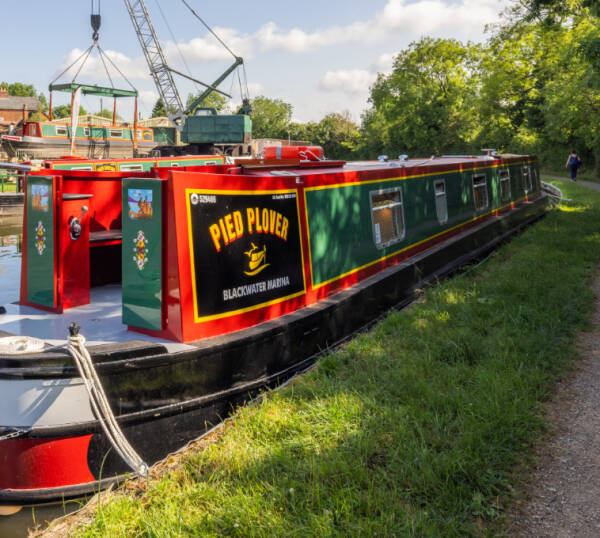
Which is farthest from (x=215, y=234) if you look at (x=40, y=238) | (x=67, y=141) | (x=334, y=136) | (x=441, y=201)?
(x=334, y=136)

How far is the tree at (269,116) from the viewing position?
7538 centimetres

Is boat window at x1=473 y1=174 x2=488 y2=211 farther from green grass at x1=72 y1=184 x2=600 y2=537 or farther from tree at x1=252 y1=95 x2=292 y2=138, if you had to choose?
tree at x1=252 y1=95 x2=292 y2=138

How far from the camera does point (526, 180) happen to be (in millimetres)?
13336

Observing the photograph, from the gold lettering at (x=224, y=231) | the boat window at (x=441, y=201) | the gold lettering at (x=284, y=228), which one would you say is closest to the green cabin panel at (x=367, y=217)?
the boat window at (x=441, y=201)

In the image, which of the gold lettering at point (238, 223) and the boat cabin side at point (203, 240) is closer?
the boat cabin side at point (203, 240)

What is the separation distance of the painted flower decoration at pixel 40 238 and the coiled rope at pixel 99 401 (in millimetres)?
1471

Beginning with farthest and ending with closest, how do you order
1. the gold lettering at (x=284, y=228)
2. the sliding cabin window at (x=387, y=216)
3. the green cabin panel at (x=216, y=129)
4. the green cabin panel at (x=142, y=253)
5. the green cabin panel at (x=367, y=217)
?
the green cabin panel at (x=216, y=129) < the sliding cabin window at (x=387, y=216) < the green cabin panel at (x=367, y=217) < the gold lettering at (x=284, y=228) < the green cabin panel at (x=142, y=253)

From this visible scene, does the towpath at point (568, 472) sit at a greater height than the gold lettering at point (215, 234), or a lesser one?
lesser

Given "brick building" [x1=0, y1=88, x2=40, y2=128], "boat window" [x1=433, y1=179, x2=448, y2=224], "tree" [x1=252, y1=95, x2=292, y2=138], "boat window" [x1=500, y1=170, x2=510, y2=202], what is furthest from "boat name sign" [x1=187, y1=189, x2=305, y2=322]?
"tree" [x1=252, y1=95, x2=292, y2=138]

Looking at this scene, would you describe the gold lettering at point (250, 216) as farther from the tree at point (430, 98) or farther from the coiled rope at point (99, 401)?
the tree at point (430, 98)

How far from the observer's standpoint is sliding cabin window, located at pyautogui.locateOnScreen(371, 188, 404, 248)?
6301mm

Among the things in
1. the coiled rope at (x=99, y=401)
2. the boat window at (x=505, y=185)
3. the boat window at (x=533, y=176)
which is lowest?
the coiled rope at (x=99, y=401)

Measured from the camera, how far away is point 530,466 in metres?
3.07

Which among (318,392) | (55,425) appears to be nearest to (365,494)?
(318,392)
